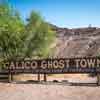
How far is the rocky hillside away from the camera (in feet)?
216

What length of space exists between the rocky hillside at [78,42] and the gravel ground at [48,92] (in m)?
37.4

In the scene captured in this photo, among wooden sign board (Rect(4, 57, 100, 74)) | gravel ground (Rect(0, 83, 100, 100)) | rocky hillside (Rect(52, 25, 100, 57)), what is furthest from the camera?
rocky hillside (Rect(52, 25, 100, 57))

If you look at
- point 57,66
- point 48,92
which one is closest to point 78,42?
point 57,66

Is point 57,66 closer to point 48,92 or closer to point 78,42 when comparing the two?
point 48,92

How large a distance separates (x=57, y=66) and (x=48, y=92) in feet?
11.8

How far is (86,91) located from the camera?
A: 66.5 ft

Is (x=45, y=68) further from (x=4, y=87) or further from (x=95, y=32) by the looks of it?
(x=95, y=32)

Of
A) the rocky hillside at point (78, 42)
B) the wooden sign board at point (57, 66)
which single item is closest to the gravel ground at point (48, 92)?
the wooden sign board at point (57, 66)

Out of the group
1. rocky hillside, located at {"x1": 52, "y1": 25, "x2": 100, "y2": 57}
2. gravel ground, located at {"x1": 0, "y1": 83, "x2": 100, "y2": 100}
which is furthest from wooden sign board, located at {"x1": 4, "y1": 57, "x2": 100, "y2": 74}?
rocky hillside, located at {"x1": 52, "y1": 25, "x2": 100, "y2": 57}

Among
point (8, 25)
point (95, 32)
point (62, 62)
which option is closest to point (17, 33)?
point (8, 25)

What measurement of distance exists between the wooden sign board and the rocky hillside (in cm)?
3465

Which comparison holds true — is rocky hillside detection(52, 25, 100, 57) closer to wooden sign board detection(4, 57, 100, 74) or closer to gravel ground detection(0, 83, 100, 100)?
wooden sign board detection(4, 57, 100, 74)

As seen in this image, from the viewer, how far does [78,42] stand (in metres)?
71.5

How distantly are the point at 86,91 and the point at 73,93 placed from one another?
0.86 metres
